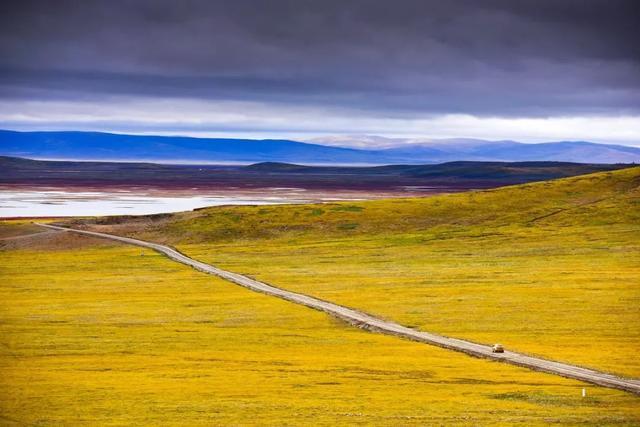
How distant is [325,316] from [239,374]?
22.3 metres

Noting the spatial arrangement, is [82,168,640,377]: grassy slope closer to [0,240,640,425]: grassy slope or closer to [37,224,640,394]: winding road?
[37,224,640,394]: winding road

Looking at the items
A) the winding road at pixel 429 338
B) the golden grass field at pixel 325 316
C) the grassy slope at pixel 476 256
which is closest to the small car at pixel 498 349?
the winding road at pixel 429 338

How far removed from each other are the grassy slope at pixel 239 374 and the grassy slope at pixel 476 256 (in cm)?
735

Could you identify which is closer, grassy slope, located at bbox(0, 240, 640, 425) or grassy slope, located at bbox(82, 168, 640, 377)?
grassy slope, located at bbox(0, 240, 640, 425)

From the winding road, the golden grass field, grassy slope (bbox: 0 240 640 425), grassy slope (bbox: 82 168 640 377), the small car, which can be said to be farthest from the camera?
grassy slope (bbox: 82 168 640 377)

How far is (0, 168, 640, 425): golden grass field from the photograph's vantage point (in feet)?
132

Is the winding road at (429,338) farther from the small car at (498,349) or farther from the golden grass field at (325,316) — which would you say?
the golden grass field at (325,316)

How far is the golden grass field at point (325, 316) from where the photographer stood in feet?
132

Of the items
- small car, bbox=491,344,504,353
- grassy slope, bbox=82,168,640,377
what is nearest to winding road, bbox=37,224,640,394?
small car, bbox=491,344,504,353

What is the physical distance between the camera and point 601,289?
257ft

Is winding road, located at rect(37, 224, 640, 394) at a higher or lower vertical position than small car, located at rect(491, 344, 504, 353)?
lower

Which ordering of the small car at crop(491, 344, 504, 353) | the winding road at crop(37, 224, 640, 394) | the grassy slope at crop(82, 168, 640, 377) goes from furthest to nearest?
the grassy slope at crop(82, 168, 640, 377) → the small car at crop(491, 344, 504, 353) → the winding road at crop(37, 224, 640, 394)

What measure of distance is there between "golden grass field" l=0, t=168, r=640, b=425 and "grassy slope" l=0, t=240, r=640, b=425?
6.3 inches

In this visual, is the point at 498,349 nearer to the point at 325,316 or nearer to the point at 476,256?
the point at 325,316
